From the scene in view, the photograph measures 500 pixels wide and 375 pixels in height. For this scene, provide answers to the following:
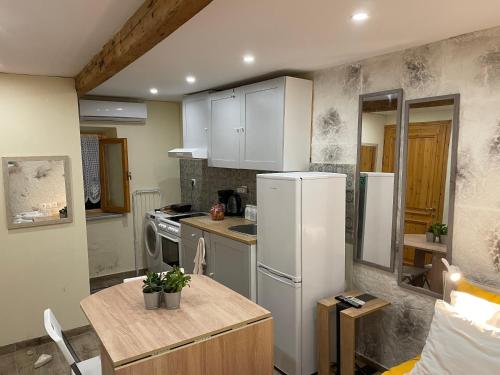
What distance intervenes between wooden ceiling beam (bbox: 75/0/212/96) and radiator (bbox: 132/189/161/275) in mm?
2582

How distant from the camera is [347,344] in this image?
2.46 metres

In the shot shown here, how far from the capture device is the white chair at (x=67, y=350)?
69.6 inches

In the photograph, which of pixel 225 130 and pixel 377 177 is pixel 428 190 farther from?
pixel 225 130

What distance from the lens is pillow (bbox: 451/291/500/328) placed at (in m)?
1.73

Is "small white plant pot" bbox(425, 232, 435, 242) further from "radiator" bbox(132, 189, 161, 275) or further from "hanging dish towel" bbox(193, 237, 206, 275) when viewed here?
"radiator" bbox(132, 189, 161, 275)

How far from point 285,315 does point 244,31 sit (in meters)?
2.06

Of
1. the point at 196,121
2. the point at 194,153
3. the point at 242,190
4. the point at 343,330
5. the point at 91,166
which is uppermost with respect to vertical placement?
the point at 196,121

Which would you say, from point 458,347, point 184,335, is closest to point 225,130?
point 184,335

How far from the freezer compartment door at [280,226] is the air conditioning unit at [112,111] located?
253 cm

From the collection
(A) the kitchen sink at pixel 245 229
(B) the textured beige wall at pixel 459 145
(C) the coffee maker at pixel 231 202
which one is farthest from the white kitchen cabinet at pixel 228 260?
(B) the textured beige wall at pixel 459 145

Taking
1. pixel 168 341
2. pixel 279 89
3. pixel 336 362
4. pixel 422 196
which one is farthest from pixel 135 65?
pixel 336 362

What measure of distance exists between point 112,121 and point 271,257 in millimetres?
3034

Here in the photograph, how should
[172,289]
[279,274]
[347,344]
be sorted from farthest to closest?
[279,274], [347,344], [172,289]

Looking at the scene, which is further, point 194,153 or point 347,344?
point 194,153
